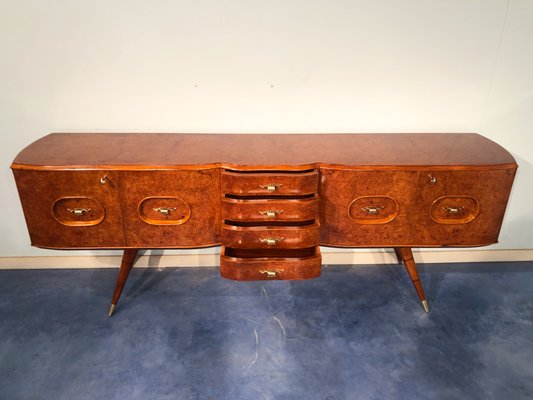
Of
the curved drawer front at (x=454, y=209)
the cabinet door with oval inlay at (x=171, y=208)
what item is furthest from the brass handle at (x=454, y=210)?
the cabinet door with oval inlay at (x=171, y=208)

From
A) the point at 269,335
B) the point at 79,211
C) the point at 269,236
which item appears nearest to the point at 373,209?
the point at 269,236

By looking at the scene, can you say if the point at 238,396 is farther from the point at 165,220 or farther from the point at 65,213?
the point at 65,213

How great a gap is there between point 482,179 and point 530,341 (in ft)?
2.35

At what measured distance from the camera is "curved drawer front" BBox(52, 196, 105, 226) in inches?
57.6

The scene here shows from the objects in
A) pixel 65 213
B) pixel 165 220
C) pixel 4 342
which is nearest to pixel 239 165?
pixel 165 220

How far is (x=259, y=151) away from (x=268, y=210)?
243 mm

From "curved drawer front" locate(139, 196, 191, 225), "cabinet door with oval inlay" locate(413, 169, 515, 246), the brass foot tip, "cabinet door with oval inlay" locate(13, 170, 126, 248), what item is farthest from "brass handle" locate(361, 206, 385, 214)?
the brass foot tip

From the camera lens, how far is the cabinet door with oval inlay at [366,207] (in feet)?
4.75

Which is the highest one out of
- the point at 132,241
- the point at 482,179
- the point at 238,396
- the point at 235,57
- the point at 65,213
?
the point at 235,57

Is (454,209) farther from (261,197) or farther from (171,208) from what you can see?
(171,208)

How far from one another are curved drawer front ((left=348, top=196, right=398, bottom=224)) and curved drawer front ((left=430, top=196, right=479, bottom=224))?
148 millimetres

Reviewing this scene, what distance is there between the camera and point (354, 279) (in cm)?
200

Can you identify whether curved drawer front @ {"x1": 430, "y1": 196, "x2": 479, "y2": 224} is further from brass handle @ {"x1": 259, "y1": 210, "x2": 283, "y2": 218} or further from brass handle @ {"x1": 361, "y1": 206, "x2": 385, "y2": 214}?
brass handle @ {"x1": 259, "y1": 210, "x2": 283, "y2": 218}

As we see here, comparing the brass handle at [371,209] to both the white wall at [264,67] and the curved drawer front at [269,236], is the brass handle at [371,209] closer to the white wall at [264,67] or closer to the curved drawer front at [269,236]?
the curved drawer front at [269,236]
